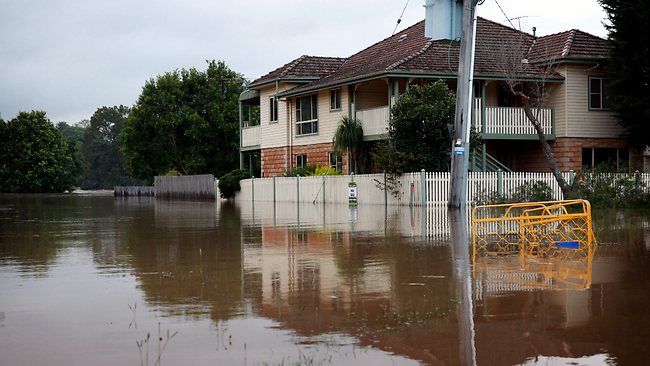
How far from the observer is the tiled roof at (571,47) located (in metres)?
39.2

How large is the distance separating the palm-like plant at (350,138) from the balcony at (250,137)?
11399mm

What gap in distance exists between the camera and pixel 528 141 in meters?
41.0

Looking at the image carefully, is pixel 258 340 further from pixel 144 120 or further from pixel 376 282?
pixel 144 120

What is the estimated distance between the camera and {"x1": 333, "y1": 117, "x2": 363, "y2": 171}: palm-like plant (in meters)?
39.2

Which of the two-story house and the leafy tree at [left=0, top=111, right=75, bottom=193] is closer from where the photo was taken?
the two-story house

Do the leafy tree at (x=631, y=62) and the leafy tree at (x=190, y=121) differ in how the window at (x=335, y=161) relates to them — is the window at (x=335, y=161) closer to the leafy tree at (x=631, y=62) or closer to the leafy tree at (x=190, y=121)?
the leafy tree at (x=631, y=62)

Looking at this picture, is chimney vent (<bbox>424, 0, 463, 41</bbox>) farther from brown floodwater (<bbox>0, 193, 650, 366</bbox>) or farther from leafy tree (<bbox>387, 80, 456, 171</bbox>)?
brown floodwater (<bbox>0, 193, 650, 366</bbox>)

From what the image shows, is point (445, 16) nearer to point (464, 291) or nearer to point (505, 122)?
point (505, 122)

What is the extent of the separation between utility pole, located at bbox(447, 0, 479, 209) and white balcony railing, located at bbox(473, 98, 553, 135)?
35.2 ft

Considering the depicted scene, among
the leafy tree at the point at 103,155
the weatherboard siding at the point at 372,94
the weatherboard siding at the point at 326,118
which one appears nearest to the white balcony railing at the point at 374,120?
the weatherboard siding at the point at 372,94

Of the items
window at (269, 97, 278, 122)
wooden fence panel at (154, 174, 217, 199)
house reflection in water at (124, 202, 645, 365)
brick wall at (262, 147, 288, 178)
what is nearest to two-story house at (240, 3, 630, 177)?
brick wall at (262, 147, 288, 178)

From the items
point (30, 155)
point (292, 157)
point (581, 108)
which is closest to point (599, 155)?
point (581, 108)

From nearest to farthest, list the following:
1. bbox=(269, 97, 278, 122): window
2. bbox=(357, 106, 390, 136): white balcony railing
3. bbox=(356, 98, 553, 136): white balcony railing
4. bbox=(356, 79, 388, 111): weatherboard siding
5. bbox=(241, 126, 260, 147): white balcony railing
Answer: bbox=(357, 106, 390, 136): white balcony railing, bbox=(356, 98, 553, 136): white balcony railing, bbox=(356, 79, 388, 111): weatherboard siding, bbox=(269, 97, 278, 122): window, bbox=(241, 126, 260, 147): white balcony railing

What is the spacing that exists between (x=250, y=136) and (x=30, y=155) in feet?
142
